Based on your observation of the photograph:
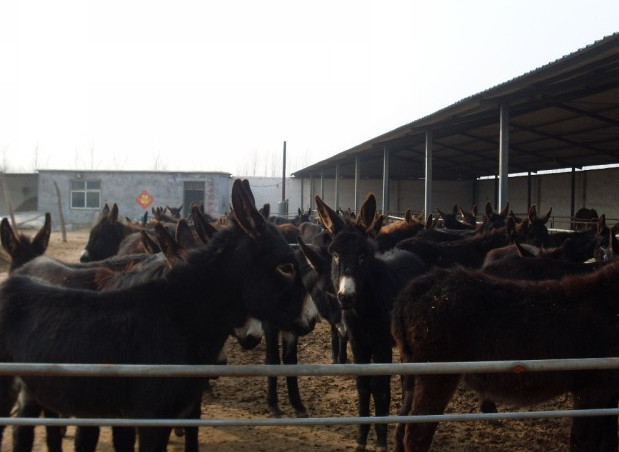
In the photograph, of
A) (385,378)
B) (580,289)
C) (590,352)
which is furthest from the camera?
(385,378)

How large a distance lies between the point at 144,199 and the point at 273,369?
1365 inches

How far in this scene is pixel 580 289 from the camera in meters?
4.16

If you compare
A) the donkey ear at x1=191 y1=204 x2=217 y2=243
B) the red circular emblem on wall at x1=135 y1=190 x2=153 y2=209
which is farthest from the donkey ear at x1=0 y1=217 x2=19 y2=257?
the red circular emblem on wall at x1=135 y1=190 x2=153 y2=209

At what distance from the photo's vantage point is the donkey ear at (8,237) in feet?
17.5

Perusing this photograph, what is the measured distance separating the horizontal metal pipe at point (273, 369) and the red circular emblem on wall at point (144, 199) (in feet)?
111

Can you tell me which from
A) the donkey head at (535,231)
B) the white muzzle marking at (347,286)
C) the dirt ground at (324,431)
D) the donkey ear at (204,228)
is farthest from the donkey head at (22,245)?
the donkey head at (535,231)

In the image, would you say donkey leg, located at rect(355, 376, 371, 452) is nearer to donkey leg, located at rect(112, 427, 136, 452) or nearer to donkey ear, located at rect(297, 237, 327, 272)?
donkey ear, located at rect(297, 237, 327, 272)

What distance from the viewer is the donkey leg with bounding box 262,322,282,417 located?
20.8 ft

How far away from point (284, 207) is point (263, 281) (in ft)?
104

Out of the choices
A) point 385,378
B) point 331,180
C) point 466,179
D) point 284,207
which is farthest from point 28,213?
point 385,378

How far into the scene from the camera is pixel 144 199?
35.2 meters

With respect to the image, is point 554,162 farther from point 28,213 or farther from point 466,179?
point 28,213

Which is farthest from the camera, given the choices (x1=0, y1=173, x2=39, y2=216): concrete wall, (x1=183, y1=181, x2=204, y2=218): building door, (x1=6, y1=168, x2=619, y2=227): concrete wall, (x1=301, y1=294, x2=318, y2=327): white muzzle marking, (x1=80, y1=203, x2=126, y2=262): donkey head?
(x1=0, y1=173, x2=39, y2=216): concrete wall

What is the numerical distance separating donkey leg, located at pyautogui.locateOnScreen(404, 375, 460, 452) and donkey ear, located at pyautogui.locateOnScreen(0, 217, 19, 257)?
4133 millimetres
